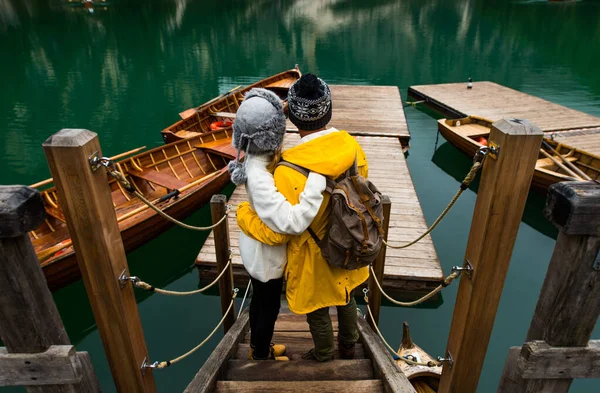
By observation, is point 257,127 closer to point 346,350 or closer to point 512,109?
point 346,350

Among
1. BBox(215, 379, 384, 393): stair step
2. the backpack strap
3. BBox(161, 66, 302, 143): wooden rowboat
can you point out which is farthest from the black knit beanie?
BBox(161, 66, 302, 143): wooden rowboat

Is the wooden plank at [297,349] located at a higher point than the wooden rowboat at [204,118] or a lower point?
higher

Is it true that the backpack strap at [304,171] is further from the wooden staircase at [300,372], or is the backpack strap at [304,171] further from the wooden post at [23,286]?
the wooden staircase at [300,372]

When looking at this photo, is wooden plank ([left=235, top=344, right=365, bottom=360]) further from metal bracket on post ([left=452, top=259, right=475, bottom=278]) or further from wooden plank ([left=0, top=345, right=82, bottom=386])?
wooden plank ([left=0, top=345, right=82, bottom=386])

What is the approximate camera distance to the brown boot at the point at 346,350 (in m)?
2.68

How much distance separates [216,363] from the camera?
249cm

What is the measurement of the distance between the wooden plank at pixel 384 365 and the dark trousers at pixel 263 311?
752 mm

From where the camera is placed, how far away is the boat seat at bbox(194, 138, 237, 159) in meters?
7.67

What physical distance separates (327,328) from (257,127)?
141 cm

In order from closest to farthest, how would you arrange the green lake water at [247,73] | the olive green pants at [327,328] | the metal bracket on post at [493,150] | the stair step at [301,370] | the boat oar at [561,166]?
1. the metal bracket on post at [493,150]
2. the olive green pants at [327,328]
3. the stair step at [301,370]
4. the green lake water at [247,73]
5. the boat oar at [561,166]

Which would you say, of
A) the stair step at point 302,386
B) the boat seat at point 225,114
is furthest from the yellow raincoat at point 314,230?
the boat seat at point 225,114

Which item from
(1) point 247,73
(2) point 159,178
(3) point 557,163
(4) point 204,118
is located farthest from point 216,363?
(1) point 247,73

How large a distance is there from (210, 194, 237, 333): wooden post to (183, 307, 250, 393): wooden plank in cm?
29

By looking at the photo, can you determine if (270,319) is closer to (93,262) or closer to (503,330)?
(93,262)
